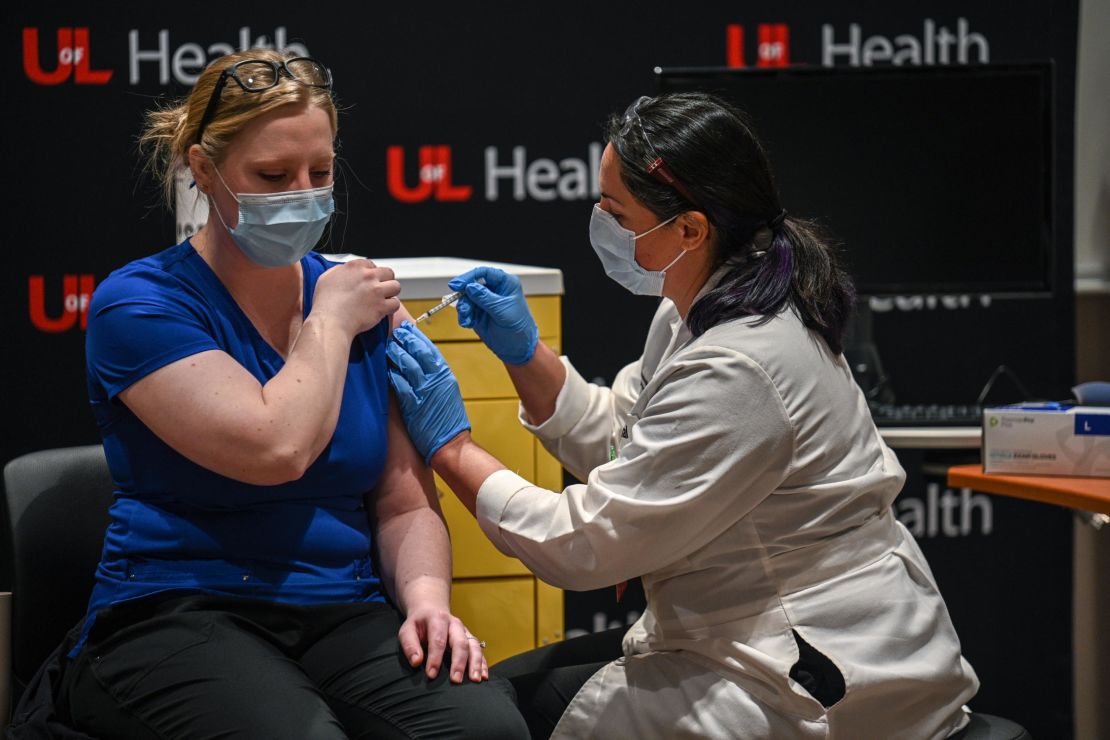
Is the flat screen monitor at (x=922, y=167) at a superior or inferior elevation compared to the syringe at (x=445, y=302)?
superior

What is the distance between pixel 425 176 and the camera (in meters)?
3.29

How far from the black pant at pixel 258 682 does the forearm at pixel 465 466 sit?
0.78 ft

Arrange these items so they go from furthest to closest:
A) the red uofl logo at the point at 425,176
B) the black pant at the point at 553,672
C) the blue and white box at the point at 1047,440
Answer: the red uofl logo at the point at 425,176 < the blue and white box at the point at 1047,440 < the black pant at the point at 553,672

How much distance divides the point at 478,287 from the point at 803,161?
117 centimetres

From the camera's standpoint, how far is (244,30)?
320 cm

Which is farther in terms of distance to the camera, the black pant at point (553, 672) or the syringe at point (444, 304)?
the syringe at point (444, 304)

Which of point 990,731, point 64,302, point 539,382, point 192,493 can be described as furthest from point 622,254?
point 64,302

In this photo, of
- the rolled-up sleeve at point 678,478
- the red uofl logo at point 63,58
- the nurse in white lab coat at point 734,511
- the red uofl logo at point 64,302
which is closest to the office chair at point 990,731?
the nurse in white lab coat at point 734,511

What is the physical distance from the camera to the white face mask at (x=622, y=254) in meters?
1.84

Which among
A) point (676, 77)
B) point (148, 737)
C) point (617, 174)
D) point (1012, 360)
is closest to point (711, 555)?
point (617, 174)

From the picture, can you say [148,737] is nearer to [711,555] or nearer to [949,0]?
[711,555]

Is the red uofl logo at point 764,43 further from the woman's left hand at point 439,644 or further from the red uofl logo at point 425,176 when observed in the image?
the woman's left hand at point 439,644

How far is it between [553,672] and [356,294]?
0.64m

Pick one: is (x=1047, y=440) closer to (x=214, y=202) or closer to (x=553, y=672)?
(x=553, y=672)
